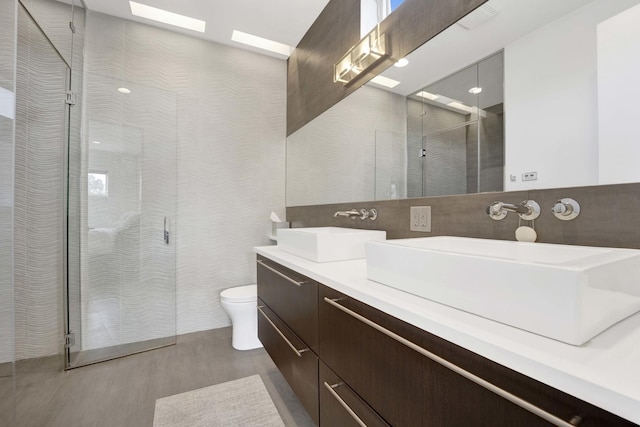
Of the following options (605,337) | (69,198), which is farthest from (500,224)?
(69,198)

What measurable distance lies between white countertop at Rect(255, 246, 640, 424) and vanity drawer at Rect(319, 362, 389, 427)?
36 centimetres

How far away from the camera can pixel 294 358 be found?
1.38 m

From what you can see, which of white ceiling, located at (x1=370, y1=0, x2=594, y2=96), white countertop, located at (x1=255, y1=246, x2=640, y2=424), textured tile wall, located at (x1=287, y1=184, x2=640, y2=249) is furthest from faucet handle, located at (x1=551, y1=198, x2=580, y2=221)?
white ceiling, located at (x1=370, y1=0, x2=594, y2=96)

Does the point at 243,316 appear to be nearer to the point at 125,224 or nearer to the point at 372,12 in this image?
the point at 125,224

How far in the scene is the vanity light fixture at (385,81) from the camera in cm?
155

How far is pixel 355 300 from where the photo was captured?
2.92 ft

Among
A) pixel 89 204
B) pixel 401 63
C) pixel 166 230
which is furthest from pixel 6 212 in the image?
pixel 401 63

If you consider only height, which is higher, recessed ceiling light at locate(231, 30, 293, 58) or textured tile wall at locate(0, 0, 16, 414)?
recessed ceiling light at locate(231, 30, 293, 58)

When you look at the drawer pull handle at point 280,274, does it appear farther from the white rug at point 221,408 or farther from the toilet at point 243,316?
the white rug at point 221,408

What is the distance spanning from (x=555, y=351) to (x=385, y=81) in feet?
5.02

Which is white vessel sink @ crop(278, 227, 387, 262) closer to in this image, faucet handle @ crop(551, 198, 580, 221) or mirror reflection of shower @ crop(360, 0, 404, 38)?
faucet handle @ crop(551, 198, 580, 221)

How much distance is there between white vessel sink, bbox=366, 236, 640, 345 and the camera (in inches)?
18.4

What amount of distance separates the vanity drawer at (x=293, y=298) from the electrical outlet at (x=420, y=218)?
62 cm

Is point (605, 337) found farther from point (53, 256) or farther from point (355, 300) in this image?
point (53, 256)
